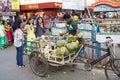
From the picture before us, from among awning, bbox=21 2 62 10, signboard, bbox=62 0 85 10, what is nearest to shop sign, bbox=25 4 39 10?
awning, bbox=21 2 62 10

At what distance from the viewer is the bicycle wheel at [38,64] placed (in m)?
7.42

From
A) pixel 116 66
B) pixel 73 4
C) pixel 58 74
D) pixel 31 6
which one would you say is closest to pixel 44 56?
pixel 58 74

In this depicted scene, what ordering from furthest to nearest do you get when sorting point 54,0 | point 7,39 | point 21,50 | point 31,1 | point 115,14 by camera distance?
point 31,1, point 54,0, point 115,14, point 7,39, point 21,50

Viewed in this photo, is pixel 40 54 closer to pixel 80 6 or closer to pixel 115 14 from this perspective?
pixel 80 6

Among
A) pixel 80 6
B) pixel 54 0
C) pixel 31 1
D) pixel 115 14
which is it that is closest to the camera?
pixel 80 6

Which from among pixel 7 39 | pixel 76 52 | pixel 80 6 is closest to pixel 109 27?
pixel 80 6

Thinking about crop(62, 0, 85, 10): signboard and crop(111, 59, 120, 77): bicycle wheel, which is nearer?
crop(111, 59, 120, 77): bicycle wheel

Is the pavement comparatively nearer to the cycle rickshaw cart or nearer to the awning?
the cycle rickshaw cart

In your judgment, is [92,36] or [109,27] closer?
[92,36]

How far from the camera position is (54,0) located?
85.3 ft

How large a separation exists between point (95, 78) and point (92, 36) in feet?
9.70

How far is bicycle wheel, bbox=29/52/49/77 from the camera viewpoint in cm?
742

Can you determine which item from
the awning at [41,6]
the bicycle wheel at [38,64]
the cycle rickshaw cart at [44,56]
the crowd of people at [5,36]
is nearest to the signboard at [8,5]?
the awning at [41,6]

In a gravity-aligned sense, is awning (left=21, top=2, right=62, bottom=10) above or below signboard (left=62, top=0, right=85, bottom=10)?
below
